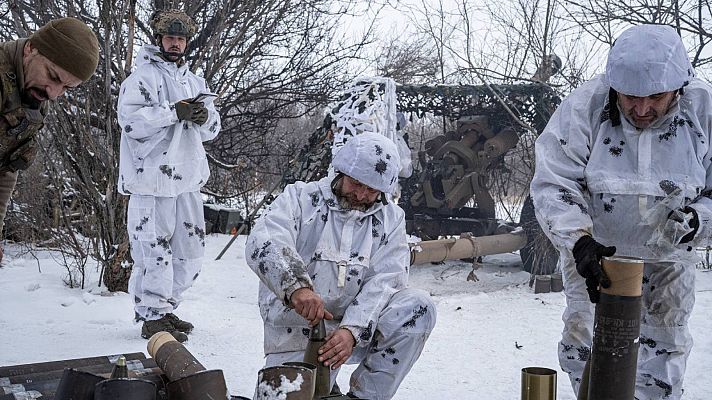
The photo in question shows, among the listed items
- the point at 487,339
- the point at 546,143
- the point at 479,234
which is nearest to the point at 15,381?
the point at 546,143

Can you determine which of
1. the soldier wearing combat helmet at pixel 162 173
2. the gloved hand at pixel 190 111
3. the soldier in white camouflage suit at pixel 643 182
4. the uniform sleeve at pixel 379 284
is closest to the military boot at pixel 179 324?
the soldier wearing combat helmet at pixel 162 173

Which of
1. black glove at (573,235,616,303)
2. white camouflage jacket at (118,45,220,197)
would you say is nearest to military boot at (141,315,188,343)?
white camouflage jacket at (118,45,220,197)

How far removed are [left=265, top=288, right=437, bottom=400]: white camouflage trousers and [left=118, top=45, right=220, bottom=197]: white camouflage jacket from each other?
194 cm

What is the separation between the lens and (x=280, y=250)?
117 inches

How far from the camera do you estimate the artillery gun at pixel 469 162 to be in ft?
27.3

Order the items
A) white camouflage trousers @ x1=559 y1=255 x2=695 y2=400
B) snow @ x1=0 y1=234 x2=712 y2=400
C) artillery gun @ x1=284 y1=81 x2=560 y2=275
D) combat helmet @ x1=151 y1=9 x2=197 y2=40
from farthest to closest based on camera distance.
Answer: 1. artillery gun @ x1=284 y1=81 x2=560 y2=275
2. combat helmet @ x1=151 y1=9 x2=197 y2=40
3. snow @ x1=0 y1=234 x2=712 y2=400
4. white camouflage trousers @ x1=559 y1=255 x2=695 y2=400

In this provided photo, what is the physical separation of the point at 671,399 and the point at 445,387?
4.80ft

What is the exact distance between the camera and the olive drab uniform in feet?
9.64

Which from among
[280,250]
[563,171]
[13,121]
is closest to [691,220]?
[563,171]

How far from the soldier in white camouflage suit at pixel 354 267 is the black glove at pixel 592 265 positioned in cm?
79

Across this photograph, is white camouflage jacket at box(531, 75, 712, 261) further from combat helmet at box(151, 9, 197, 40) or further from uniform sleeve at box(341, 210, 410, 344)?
combat helmet at box(151, 9, 197, 40)

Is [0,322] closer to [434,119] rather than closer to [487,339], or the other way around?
[487,339]

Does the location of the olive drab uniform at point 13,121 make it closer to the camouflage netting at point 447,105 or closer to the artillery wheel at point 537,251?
the camouflage netting at point 447,105

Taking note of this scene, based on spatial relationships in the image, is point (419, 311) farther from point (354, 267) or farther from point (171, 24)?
point (171, 24)
